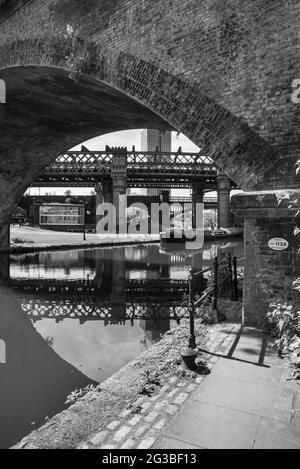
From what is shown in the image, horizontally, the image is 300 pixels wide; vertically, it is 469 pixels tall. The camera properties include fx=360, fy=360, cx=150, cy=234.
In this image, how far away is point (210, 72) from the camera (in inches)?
285

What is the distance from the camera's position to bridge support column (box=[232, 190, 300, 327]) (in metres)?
5.98

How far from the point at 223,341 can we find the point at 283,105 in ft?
13.9

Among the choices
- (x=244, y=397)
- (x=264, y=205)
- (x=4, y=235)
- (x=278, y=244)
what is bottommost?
(x=244, y=397)

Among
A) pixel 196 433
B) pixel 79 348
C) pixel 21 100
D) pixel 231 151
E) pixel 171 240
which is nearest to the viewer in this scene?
pixel 196 433

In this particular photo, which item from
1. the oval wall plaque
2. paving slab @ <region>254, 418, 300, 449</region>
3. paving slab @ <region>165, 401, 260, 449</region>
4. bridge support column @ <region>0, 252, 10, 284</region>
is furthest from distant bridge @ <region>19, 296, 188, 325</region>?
paving slab @ <region>254, 418, 300, 449</region>

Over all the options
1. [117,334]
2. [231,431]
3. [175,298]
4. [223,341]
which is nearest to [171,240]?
[175,298]

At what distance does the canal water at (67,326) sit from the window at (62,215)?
105 ft

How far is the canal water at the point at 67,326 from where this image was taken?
17.4 feet

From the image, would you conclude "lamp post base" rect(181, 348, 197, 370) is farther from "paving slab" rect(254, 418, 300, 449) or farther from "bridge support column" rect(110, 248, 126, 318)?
"bridge support column" rect(110, 248, 126, 318)

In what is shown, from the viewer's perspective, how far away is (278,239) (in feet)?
20.1

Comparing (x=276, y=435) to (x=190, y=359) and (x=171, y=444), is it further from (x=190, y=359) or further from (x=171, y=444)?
(x=190, y=359)

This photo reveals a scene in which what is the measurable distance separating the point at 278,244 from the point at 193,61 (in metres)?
4.21

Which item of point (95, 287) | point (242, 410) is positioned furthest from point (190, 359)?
point (95, 287)

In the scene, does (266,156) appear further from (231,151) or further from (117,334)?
(117,334)
